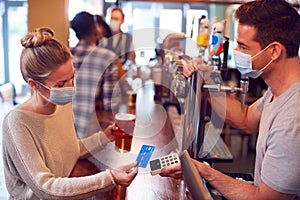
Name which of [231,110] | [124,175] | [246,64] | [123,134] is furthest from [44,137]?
[231,110]

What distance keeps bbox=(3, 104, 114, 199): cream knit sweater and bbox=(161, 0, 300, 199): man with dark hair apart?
0.97 ft

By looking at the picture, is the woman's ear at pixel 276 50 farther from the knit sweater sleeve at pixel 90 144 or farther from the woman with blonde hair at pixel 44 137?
the knit sweater sleeve at pixel 90 144

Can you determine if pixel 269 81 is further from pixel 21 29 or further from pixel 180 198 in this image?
pixel 21 29

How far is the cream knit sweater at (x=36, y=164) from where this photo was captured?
4.08ft

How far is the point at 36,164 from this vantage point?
1.25m

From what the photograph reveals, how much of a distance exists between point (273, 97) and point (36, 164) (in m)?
0.89

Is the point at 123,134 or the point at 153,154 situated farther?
the point at 123,134

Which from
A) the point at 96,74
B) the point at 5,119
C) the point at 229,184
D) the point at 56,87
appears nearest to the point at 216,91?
the point at 229,184

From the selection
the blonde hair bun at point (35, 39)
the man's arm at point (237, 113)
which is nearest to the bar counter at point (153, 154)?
the man's arm at point (237, 113)

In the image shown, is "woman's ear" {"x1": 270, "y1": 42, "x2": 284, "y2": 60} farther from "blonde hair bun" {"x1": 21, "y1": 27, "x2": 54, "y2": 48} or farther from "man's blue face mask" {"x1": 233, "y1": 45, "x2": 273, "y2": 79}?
"blonde hair bun" {"x1": 21, "y1": 27, "x2": 54, "y2": 48}

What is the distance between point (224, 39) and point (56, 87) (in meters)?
0.91

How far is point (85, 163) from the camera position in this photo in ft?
5.71

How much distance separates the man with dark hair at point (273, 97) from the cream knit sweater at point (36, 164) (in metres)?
0.29

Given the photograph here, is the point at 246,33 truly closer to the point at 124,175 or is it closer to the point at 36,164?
the point at 124,175
